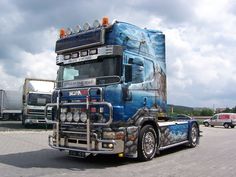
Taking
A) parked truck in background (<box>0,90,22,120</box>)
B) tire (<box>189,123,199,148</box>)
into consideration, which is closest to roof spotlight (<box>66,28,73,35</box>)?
tire (<box>189,123,199,148</box>)

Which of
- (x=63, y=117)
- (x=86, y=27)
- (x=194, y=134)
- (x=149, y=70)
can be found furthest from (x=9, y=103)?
(x=149, y=70)

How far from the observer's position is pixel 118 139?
10.1 metres

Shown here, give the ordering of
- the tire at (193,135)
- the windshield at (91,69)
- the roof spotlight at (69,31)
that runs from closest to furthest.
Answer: the windshield at (91,69) → the roof spotlight at (69,31) → the tire at (193,135)

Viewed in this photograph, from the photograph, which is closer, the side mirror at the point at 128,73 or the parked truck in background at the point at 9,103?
the side mirror at the point at 128,73

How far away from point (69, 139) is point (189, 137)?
568 centimetres

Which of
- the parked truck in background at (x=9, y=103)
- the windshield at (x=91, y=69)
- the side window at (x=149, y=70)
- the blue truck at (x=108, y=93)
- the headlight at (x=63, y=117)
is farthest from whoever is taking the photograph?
the parked truck in background at (x=9, y=103)

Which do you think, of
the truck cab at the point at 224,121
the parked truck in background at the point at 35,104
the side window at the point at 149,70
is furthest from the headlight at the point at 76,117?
the truck cab at the point at 224,121

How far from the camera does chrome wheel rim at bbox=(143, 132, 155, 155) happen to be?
11203 millimetres

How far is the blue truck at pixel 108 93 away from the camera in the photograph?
1023 centimetres

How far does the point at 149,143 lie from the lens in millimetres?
11391

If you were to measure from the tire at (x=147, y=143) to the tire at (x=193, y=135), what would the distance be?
12.2 feet

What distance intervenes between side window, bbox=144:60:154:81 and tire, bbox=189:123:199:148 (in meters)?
4.17

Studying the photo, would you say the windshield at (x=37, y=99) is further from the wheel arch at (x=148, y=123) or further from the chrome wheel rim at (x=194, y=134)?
the wheel arch at (x=148, y=123)

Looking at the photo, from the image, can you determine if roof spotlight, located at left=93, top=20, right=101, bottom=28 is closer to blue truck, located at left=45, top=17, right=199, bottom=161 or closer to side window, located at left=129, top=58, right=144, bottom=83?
blue truck, located at left=45, top=17, right=199, bottom=161
